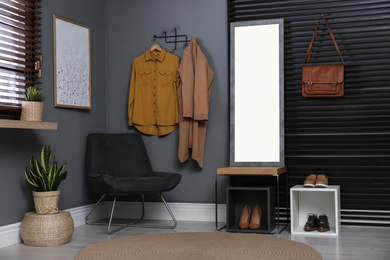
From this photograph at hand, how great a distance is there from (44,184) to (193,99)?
1498mm

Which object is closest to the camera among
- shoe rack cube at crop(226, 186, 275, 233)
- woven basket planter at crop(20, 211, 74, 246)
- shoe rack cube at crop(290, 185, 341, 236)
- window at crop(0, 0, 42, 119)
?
woven basket planter at crop(20, 211, 74, 246)

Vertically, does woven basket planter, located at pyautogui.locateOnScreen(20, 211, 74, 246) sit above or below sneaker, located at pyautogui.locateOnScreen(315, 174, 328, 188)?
below

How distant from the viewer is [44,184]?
3.49m

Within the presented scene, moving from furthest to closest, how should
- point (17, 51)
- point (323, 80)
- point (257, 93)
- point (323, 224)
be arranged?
1. point (257, 93)
2. point (323, 80)
3. point (323, 224)
4. point (17, 51)

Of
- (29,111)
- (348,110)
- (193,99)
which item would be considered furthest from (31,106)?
(348,110)

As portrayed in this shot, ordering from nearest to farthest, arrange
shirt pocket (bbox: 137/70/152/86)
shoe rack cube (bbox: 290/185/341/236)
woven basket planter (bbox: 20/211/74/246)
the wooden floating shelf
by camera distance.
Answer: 1. the wooden floating shelf
2. woven basket planter (bbox: 20/211/74/246)
3. shoe rack cube (bbox: 290/185/341/236)
4. shirt pocket (bbox: 137/70/152/86)

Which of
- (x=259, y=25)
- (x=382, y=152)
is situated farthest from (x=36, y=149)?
(x=382, y=152)

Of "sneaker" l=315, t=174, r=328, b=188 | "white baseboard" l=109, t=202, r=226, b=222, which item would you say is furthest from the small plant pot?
"sneaker" l=315, t=174, r=328, b=188

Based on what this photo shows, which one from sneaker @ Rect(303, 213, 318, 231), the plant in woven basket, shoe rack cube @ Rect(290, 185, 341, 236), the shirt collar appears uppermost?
the shirt collar

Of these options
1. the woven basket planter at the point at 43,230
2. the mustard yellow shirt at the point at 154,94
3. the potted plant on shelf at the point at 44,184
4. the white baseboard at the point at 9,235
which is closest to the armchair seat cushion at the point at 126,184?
the potted plant on shelf at the point at 44,184

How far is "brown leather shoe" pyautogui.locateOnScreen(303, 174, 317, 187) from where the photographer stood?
12.4 feet

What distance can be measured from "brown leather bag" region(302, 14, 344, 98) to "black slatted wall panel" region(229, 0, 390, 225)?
10 cm

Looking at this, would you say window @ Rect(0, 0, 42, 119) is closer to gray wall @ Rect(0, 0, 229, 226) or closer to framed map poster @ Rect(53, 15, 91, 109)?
gray wall @ Rect(0, 0, 229, 226)

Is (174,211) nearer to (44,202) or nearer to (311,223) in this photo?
(311,223)
